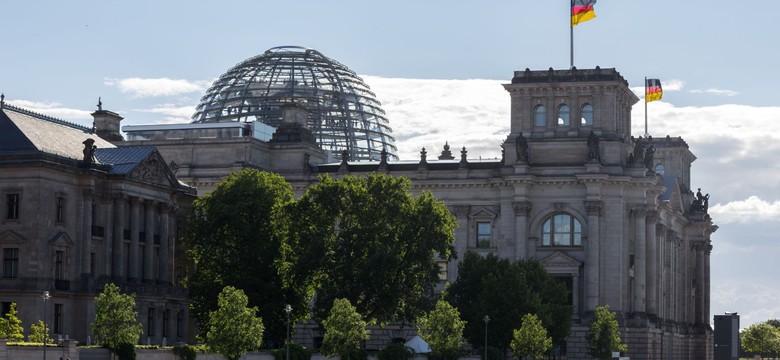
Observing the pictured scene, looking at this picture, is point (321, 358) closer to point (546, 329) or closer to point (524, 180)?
point (546, 329)

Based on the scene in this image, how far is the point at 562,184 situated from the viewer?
15950 cm

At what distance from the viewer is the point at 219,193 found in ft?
449

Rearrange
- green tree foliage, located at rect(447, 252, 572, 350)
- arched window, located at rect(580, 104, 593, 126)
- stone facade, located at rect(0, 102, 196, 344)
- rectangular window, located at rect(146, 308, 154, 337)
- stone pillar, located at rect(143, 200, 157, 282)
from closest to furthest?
stone facade, located at rect(0, 102, 196, 344) → rectangular window, located at rect(146, 308, 154, 337) → stone pillar, located at rect(143, 200, 157, 282) → green tree foliage, located at rect(447, 252, 572, 350) → arched window, located at rect(580, 104, 593, 126)

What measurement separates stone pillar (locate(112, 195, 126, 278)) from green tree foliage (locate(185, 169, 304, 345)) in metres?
7.61

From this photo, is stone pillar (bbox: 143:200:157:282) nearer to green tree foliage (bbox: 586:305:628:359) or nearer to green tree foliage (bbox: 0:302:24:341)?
green tree foliage (bbox: 0:302:24:341)

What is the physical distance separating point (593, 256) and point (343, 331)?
42.8 m

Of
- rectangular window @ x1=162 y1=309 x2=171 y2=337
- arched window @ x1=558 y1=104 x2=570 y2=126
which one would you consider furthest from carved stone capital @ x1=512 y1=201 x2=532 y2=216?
rectangular window @ x1=162 y1=309 x2=171 y2=337

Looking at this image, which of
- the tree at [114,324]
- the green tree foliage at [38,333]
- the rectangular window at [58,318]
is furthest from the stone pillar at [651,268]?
the green tree foliage at [38,333]

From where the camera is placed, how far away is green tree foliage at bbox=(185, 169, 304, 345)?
133875mm

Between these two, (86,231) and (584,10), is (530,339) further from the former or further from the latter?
(584,10)

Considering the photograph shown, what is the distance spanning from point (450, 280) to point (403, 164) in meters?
12.2

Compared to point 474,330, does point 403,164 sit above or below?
above

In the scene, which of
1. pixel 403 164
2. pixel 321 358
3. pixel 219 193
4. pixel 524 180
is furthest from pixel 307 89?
pixel 321 358

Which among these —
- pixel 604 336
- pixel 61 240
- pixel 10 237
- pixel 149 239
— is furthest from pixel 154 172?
pixel 604 336
